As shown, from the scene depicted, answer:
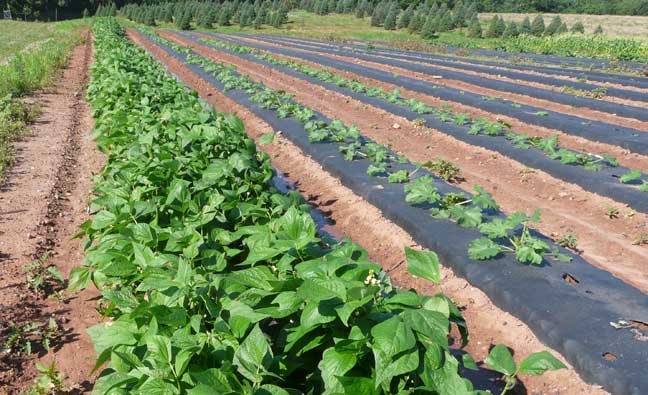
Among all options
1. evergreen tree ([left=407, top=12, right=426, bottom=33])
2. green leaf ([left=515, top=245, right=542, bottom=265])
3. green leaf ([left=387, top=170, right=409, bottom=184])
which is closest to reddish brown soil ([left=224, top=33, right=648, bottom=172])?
green leaf ([left=387, top=170, right=409, bottom=184])

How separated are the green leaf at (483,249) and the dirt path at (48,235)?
269cm

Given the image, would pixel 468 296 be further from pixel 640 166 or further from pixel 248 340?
pixel 640 166

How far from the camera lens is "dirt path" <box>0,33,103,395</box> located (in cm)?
309

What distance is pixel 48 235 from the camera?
15.4ft

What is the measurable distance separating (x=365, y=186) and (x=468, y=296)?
2.13 meters

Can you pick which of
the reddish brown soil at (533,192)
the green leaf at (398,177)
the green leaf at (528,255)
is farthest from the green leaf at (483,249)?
the green leaf at (398,177)

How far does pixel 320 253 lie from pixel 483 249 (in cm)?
179

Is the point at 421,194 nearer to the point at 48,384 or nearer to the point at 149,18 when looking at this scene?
the point at 48,384

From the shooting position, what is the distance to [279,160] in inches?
293

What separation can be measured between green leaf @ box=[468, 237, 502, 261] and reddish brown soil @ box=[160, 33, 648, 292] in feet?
4.03

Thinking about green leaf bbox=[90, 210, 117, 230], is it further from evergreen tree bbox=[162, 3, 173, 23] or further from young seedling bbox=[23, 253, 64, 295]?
evergreen tree bbox=[162, 3, 173, 23]

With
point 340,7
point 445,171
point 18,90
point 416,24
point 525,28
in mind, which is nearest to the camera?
point 445,171

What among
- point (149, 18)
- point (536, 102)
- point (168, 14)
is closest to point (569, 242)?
point (536, 102)

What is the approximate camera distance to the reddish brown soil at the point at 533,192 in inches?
181
